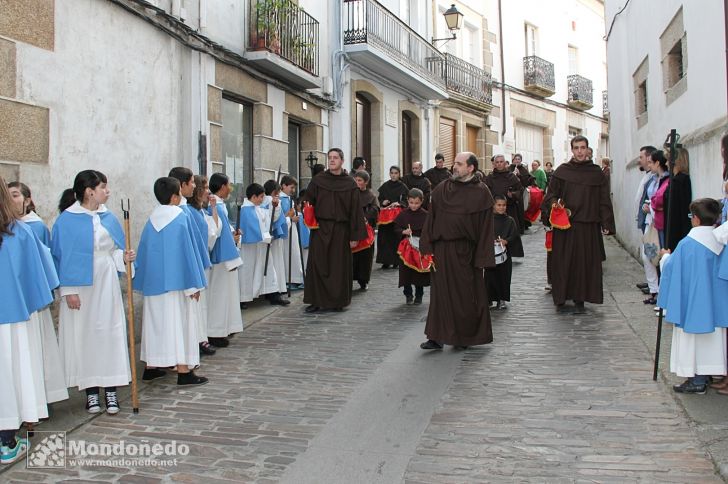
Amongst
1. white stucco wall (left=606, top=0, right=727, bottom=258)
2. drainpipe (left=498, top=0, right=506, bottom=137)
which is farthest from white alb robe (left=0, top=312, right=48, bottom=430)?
drainpipe (left=498, top=0, right=506, bottom=137)

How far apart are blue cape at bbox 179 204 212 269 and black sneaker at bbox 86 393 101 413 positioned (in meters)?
1.28

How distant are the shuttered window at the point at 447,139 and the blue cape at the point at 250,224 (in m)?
12.3

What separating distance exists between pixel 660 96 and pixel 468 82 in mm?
11008

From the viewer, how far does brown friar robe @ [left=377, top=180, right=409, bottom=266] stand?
12047 millimetres

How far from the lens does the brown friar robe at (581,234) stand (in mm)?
8111

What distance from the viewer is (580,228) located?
818cm

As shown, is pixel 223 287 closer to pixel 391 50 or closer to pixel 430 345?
pixel 430 345

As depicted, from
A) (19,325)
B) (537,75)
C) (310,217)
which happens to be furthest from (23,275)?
(537,75)

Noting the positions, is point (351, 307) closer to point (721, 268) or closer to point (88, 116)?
point (88, 116)

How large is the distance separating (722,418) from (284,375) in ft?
10.3

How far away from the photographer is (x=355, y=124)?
15125 millimetres

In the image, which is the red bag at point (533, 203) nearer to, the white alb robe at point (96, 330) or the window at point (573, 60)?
the white alb robe at point (96, 330)

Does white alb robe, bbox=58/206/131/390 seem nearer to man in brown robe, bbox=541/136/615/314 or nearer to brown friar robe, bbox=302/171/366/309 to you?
brown friar robe, bbox=302/171/366/309

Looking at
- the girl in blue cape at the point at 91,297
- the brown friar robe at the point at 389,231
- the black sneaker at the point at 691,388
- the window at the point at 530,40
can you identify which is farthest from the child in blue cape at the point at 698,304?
the window at the point at 530,40
